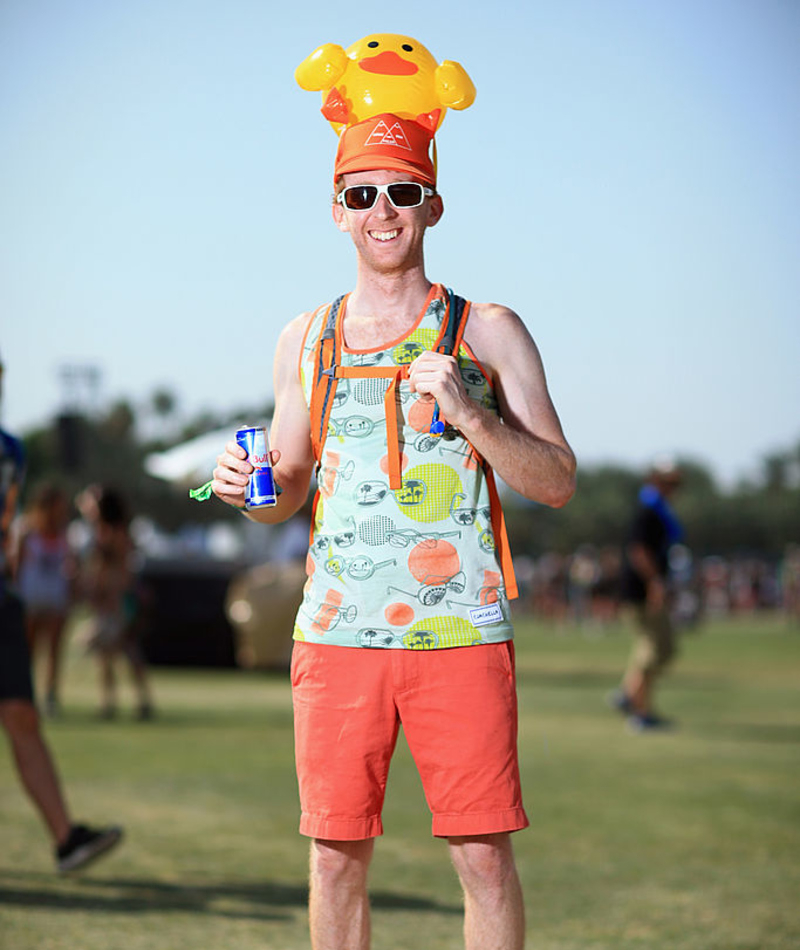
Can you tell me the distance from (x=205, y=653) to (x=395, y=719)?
15002mm

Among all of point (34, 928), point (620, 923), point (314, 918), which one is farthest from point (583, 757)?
point (314, 918)

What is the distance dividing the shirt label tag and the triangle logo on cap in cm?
110

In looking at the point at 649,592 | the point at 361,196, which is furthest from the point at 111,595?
the point at 361,196

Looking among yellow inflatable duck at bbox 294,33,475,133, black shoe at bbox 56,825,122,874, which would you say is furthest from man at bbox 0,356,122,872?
yellow inflatable duck at bbox 294,33,475,133

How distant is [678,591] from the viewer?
32.0 metres

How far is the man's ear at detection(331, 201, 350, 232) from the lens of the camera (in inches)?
118

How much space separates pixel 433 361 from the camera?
270 centimetres

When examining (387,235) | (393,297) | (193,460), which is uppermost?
(193,460)

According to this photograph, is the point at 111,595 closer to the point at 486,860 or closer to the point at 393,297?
the point at 393,297

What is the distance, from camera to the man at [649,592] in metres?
10.1

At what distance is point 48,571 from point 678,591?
22.8 metres

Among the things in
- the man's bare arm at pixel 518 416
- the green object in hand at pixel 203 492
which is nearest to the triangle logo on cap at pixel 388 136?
the man's bare arm at pixel 518 416

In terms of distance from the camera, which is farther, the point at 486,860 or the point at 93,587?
the point at 93,587

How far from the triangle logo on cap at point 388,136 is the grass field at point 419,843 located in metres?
2.69
